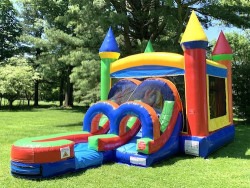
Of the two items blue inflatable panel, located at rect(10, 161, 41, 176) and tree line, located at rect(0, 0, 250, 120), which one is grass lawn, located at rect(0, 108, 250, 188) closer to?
blue inflatable panel, located at rect(10, 161, 41, 176)

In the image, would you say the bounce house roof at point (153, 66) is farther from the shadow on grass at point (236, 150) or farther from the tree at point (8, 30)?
the tree at point (8, 30)

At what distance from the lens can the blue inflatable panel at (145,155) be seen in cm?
571

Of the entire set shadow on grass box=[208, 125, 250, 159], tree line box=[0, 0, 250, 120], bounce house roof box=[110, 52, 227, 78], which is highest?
tree line box=[0, 0, 250, 120]

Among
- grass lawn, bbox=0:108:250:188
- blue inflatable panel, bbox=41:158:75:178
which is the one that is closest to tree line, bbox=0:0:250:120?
grass lawn, bbox=0:108:250:188

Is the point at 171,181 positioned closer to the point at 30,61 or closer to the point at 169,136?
the point at 169,136

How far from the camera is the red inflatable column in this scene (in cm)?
651

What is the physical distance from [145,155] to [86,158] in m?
1.10

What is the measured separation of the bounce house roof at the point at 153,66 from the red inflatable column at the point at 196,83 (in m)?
0.27

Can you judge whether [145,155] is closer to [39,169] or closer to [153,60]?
[39,169]

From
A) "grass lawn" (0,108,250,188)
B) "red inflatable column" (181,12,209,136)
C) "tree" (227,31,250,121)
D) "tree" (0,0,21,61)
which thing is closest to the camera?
"grass lawn" (0,108,250,188)

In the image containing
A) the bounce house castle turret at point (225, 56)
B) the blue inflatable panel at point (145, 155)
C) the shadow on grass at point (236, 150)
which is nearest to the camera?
the blue inflatable panel at point (145, 155)

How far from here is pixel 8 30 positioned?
27969 mm

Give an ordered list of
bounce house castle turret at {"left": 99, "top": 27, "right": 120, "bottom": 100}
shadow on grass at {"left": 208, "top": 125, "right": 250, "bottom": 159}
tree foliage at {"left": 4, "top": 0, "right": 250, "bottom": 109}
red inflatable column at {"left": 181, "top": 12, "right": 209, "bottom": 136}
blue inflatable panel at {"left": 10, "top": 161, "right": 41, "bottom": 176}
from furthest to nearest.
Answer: tree foliage at {"left": 4, "top": 0, "right": 250, "bottom": 109}
bounce house castle turret at {"left": 99, "top": 27, "right": 120, "bottom": 100}
shadow on grass at {"left": 208, "top": 125, "right": 250, "bottom": 159}
red inflatable column at {"left": 181, "top": 12, "right": 209, "bottom": 136}
blue inflatable panel at {"left": 10, "top": 161, "right": 41, "bottom": 176}

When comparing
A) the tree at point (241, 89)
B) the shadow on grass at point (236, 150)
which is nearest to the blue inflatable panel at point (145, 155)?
the shadow on grass at point (236, 150)
